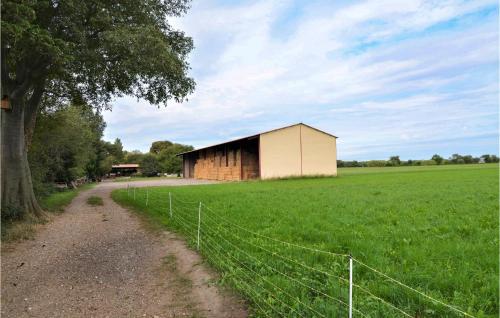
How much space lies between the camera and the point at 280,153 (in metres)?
36.6

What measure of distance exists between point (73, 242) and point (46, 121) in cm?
1776

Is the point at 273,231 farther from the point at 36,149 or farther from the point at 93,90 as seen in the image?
the point at 36,149

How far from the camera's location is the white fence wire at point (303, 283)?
167 inches

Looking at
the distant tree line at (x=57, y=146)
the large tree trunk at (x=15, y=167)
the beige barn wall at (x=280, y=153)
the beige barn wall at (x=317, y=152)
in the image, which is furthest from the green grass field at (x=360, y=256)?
the beige barn wall at (x=317, y=152)

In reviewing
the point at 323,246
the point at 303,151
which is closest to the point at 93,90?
the point at 323,246

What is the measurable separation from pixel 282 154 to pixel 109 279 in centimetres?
3076

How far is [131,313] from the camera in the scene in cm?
509

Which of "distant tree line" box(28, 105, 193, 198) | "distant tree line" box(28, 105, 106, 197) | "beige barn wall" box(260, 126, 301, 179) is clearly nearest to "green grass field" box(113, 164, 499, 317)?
"distant tree line" box(28, 105, 193, 198)

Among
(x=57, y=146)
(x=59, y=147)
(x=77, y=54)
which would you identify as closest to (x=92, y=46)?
(x=77, y=54)

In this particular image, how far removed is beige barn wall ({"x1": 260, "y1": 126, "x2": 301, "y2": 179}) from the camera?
35.8 metres

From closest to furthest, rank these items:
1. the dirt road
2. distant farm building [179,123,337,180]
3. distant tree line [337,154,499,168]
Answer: the dirt road → distant farm building [179,123,337,180] → distant tree line [337,154,499,168]

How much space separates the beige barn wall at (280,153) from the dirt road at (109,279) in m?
25.6

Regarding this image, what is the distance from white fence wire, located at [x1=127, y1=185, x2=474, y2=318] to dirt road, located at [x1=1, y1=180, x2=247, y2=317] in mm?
368

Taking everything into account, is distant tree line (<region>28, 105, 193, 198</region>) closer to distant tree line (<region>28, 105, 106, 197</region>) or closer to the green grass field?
distant tree line (<region>28, 105, 106, 197</region>)
